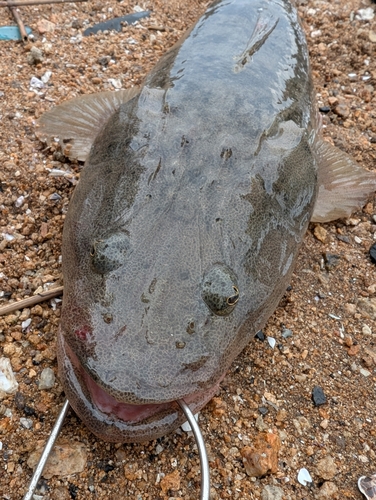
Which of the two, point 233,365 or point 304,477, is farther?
point 233,365

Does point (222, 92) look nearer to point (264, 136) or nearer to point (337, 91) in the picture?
point (264, 136)

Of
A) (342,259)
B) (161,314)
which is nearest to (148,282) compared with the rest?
(161,314)

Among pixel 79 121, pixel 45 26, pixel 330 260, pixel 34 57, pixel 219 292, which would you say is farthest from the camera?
pixel 45 26

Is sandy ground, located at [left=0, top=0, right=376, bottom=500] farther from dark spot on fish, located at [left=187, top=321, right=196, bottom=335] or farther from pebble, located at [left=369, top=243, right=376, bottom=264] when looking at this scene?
dark spot on fish, located at [left=187, top=321, right=196, bottom=335]

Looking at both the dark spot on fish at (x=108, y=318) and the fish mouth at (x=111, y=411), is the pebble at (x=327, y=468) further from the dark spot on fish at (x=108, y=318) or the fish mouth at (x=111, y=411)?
the dark spot on fish at (x=108, y=318)

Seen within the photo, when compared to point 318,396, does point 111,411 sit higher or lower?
higher

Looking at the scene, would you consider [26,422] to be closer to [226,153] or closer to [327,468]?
[327,468]

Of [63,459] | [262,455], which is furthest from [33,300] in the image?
[262,455]
